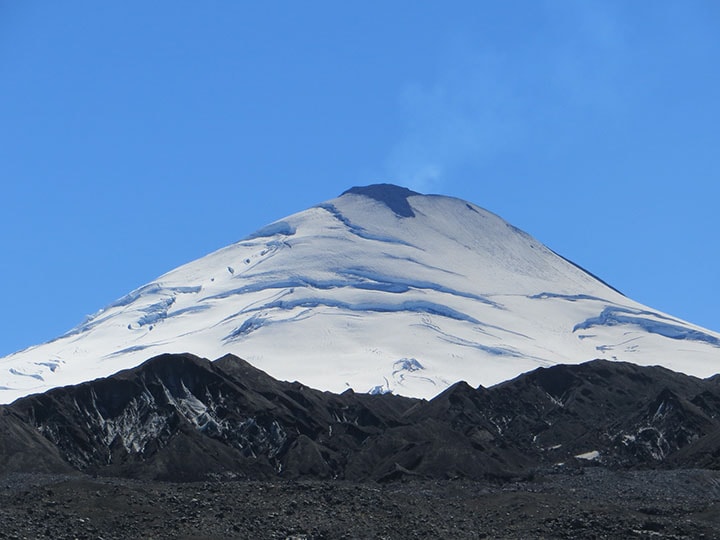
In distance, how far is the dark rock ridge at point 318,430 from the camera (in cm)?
9056

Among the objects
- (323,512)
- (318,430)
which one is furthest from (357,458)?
(323,512)

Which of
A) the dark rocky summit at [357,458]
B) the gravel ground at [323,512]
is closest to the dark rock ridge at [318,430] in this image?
the dark rocky summit at [357,458]

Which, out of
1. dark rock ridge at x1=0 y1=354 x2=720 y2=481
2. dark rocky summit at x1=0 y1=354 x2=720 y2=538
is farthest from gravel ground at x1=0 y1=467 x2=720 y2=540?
dark rock ridge at x1=0 y1=354 x2=720 y2=481

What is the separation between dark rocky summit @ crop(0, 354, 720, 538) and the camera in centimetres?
6606

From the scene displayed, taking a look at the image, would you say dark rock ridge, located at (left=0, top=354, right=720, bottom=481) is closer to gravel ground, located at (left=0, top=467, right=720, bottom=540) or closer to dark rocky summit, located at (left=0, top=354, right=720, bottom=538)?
dark rocky summit, located at (left=0, top=354, right=720, bottom=538)

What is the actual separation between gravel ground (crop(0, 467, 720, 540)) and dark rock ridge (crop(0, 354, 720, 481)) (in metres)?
14.4

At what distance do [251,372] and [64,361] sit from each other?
8094 cm

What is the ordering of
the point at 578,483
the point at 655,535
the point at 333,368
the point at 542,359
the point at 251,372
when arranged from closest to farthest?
1. the point at 655,535
2. the point at 578,483
3. the point at 251,372
4. the point at 333,368
5. the point at 542,359

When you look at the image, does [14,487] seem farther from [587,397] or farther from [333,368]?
[333,368]

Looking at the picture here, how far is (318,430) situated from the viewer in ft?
342

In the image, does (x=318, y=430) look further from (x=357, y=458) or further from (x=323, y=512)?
(x=323, y=512)

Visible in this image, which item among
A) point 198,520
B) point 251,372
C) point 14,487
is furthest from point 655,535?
point 251,372

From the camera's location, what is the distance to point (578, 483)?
8281 centimetres

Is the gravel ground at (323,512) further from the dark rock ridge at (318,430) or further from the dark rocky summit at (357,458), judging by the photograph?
the dark rock ridge at (318,430)
